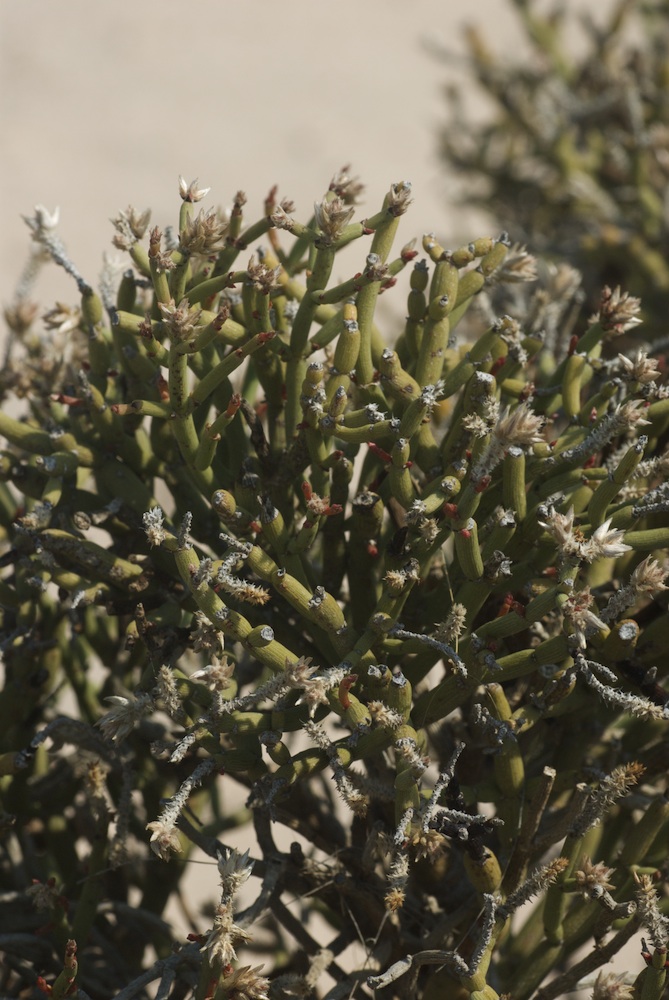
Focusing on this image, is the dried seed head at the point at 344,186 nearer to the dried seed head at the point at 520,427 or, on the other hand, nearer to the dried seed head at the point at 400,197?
the dried seed head at the point at 400,197

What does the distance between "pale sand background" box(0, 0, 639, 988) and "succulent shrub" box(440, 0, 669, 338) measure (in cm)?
182

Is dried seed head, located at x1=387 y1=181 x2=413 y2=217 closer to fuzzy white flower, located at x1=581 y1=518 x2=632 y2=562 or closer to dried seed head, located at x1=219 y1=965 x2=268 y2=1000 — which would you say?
fuzzy white flower, located at x1=581 y1=518 x2=632 y2=562

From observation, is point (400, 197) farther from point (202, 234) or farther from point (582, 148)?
Answer: point (582, 148)

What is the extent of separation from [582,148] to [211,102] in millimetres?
3182

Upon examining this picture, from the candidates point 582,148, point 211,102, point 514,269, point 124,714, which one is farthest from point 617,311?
point 211,102

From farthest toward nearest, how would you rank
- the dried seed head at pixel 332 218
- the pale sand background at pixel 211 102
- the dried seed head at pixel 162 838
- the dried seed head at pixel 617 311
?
the pale sand background at pixel 211 102, the dried seed head at pixel 617 311, the dried seed head at pixel 332 218, the dried seed head at pixel 162 838

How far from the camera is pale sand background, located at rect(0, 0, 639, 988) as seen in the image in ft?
14.9

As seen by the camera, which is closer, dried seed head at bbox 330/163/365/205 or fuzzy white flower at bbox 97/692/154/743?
fuzzy white flower at bbox 97/692/154/743

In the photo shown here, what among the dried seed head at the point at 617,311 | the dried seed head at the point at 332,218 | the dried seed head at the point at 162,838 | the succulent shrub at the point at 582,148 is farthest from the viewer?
the succulent shrub at the point at 582,148

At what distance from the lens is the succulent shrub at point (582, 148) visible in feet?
6.75

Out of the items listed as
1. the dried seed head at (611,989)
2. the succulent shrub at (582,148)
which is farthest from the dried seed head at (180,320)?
the succulent shrub at (582,148)

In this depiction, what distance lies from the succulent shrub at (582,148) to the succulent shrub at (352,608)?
985 mm

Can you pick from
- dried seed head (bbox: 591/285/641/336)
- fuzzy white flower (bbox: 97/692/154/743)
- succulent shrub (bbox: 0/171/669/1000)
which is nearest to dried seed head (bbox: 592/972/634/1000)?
succulent shrub (bbox: 0/171/669/1000)

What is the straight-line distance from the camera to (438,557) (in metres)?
1.05
